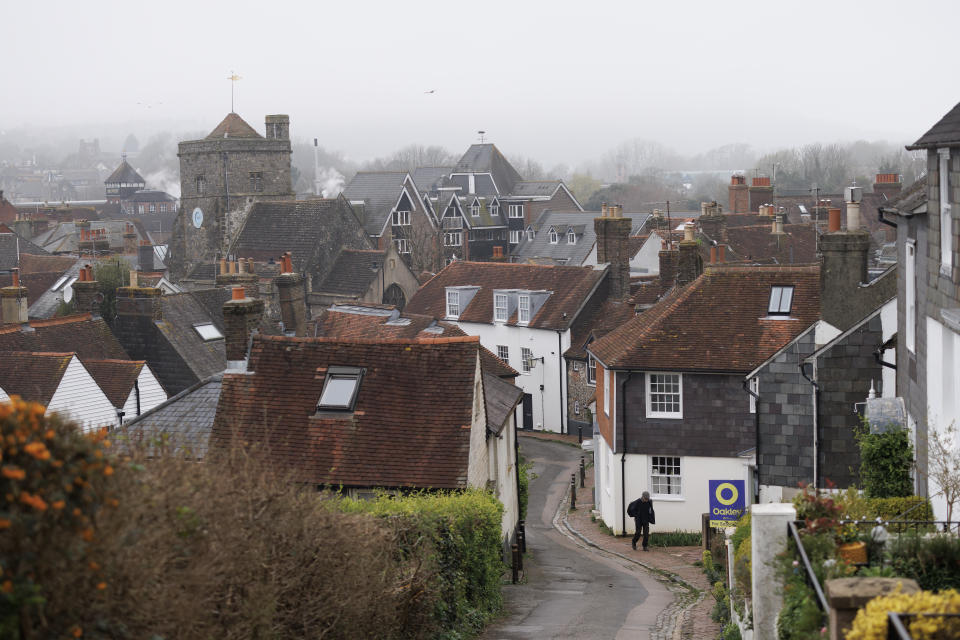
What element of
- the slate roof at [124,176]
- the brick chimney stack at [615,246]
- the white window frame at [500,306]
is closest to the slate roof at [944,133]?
the brick chimney stack at [615,246]

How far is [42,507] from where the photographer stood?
689cm

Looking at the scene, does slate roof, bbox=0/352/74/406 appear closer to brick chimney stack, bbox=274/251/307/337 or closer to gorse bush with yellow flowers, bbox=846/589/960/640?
brick chimney stack, bbox=274/251/307/337

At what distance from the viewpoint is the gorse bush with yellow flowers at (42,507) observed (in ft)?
22.8

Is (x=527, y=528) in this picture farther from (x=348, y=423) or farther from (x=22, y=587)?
(x=22, y=587)

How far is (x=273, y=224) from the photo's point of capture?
230ft

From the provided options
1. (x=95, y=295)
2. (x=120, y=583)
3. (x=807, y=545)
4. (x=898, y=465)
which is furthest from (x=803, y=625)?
(x=95, y=295)

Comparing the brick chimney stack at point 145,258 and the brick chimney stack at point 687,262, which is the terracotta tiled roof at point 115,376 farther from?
the brick chimney stack at point 145,258

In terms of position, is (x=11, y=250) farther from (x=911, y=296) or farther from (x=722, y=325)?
(x=911, y=296)

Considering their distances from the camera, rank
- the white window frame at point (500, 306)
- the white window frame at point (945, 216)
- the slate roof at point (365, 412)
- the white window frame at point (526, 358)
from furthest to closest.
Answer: the white window frame at point (500, 306) → the white window frame at point (526, 358) → the slate roof at point (365, 412) → the white window frame at point (945, 216)

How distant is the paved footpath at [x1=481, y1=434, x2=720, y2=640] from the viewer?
58.0 feet

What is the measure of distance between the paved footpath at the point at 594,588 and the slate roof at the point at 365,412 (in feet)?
9.83

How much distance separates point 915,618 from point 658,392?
22.5 m

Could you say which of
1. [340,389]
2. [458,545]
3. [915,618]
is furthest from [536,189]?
[915,618]

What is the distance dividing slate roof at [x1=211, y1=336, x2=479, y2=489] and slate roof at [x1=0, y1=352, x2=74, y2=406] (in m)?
9.87
